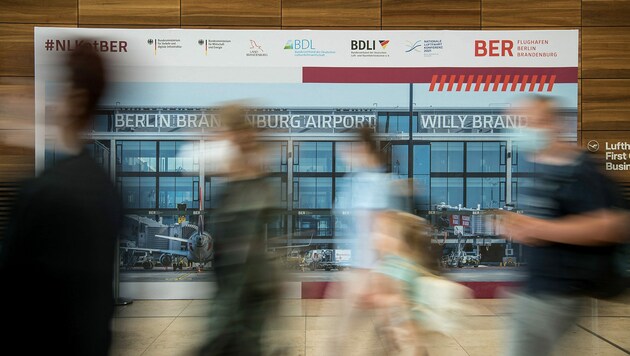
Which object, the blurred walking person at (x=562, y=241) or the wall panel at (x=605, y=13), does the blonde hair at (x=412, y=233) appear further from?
the wall panel at (x=605, y=13)

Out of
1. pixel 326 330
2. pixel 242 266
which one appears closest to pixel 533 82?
pixel 326 330

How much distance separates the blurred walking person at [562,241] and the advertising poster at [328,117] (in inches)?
147

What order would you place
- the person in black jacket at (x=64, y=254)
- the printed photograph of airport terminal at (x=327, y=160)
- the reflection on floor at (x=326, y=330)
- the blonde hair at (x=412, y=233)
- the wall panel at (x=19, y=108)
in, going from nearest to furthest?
the person in black jacket at (x=64, y=254) → the wall panel at (x=19, y=108) → the blonde hair at (x=412, y=233) → the reflection on floor at (x=326, y=330) → the printed photograph of airport terminal at (x=327, y=160)

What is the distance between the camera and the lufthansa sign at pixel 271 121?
6141mm

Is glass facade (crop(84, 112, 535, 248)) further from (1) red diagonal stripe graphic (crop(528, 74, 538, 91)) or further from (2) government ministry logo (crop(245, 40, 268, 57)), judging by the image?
(2) government ministry logo (crop(245, 40, 268, 57))

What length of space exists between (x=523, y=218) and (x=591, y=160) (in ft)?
1.24

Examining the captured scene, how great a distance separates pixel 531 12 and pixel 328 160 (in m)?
2.95

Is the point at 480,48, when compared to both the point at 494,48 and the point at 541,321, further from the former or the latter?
the point at 541,321

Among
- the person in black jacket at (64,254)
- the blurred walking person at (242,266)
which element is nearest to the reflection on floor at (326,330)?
the blurred walking person at (242,266)

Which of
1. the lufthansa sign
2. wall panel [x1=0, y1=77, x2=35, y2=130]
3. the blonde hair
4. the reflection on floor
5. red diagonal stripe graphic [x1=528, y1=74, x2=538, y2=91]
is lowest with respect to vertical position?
the reflection on floor

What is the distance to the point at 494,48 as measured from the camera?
20.0 ft

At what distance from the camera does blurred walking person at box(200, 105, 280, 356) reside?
2.26m

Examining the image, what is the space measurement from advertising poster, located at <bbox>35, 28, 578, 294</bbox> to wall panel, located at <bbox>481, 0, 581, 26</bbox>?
15cm

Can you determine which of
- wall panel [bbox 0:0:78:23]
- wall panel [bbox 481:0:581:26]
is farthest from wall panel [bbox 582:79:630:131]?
wall panel [bbox 0:0:78:23]
